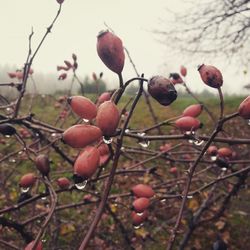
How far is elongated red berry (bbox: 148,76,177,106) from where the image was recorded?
0.81m

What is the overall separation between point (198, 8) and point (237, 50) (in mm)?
1837

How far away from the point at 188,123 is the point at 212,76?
0.24 m

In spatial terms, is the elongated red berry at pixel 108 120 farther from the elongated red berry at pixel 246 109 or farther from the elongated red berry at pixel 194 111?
the elongated red berry at pixel 194 111

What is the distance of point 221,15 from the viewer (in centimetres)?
1196

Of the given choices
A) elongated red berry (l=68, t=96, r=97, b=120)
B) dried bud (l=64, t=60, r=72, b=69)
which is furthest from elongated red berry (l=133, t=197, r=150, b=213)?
dried bud (l=64, t=60, r=72, b=69)

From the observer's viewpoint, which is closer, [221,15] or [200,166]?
[200,166]

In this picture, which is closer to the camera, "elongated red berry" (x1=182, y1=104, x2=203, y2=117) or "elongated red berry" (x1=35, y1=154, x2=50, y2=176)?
"elongated red berry" (x1=35, y1=154, x2=50, y2=176)

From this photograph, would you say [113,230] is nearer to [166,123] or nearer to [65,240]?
[65,240]

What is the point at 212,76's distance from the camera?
3.35ft

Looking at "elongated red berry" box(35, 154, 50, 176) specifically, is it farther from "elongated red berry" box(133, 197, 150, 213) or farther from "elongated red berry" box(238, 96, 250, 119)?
"elongated red berry" box(238, 96, 250, 119)

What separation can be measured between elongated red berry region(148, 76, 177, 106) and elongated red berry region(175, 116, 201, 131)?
0.41 metres

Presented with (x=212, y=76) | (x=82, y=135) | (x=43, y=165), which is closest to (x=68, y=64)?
(x=43, y=165)

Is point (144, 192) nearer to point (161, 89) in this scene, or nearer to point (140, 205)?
point (140, 205)

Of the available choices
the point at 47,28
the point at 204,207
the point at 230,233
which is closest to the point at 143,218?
the point at 47,28
